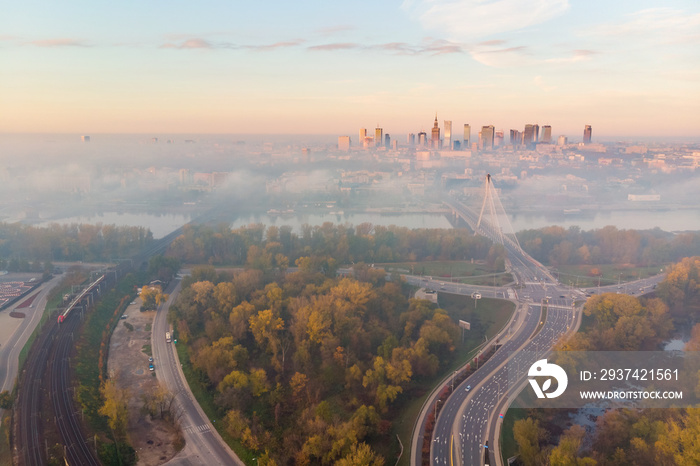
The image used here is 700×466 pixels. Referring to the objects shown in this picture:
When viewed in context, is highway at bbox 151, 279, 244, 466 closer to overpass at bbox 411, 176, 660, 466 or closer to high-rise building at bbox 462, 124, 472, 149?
overpass at bbox 411, 176, 660, 466

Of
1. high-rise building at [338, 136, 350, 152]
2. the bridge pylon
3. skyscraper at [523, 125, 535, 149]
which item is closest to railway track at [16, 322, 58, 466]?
the bridge pylon

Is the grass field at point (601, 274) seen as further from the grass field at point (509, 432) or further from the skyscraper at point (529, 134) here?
the skyscraper at point (529, 134)

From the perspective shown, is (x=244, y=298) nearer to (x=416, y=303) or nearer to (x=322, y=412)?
(x=416, y=303)

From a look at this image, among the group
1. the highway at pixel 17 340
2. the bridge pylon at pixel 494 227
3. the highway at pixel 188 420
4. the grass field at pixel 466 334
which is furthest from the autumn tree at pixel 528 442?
the bridge pylon at pixel 494 227

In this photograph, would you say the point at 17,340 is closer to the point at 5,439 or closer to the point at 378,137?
the point at 5,439

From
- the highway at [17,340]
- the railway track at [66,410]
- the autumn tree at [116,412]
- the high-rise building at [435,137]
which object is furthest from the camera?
the high-rise building at [435,137]

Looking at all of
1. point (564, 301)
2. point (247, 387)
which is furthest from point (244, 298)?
point (564, 301)

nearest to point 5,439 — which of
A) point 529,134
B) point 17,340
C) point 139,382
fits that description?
point 139,382
